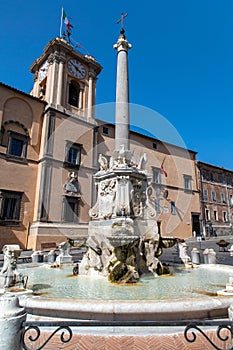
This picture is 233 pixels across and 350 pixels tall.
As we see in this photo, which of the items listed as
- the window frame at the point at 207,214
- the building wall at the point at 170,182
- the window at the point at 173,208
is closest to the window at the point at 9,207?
the building wall at the point at 170,182

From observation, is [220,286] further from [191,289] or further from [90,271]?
[90,271]

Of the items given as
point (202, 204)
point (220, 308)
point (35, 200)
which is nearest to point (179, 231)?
point (202, 204)

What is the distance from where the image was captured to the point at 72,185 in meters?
22.2

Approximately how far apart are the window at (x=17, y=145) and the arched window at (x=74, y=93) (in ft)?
25.0

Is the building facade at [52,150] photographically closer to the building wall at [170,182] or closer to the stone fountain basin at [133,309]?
the building wall at [170,182]

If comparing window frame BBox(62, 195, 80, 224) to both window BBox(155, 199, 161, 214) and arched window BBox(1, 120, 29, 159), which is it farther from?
window BBox(155, 199, 161, 214)

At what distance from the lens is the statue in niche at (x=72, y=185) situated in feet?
71.8

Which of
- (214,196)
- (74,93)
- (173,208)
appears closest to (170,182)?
(173,208)

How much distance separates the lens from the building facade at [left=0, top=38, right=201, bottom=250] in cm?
1923

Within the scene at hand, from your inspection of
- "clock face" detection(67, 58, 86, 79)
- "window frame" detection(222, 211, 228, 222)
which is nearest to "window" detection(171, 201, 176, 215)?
"window frame" detection(222, 211, 228, 222)

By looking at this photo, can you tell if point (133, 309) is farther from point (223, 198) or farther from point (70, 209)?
point (223, 198)

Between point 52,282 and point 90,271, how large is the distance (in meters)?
1.35

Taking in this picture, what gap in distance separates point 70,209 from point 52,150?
5683mm

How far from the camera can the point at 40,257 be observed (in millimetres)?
11344
